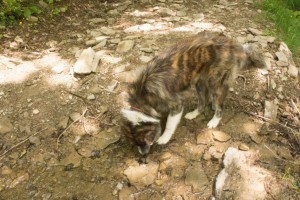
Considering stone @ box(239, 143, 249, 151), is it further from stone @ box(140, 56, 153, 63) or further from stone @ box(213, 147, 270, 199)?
stone @ box(140, 56, 153, 63)

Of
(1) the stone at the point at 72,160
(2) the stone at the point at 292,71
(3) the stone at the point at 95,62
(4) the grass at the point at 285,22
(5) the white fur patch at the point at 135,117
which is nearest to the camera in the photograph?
(5) the white fur patch at the point at 135,117

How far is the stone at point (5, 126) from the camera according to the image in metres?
4.75

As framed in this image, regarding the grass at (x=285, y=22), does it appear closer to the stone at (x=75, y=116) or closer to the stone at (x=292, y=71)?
the stone at (x=292, y=71)

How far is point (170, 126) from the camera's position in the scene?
15.3 feet

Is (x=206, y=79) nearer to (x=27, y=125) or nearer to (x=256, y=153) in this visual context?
(x=256, y=153)

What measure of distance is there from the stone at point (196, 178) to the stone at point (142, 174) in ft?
1.54

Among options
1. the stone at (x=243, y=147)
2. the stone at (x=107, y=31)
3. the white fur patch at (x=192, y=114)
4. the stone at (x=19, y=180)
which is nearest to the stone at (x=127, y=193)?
the stone at (x=19, y=180)

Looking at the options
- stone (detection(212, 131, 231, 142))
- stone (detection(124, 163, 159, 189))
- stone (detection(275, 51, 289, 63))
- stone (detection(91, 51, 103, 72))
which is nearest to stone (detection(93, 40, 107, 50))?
stone (detection(91, 51, 103, 72))

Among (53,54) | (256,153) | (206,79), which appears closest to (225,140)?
(256,153)

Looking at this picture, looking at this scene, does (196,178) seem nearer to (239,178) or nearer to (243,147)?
(239,178)

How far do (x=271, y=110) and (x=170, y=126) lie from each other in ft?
6.16

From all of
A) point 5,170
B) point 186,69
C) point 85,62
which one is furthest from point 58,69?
point 186,69

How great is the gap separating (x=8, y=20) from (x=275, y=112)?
5.75 meters

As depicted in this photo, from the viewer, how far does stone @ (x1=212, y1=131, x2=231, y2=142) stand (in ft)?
15.5
